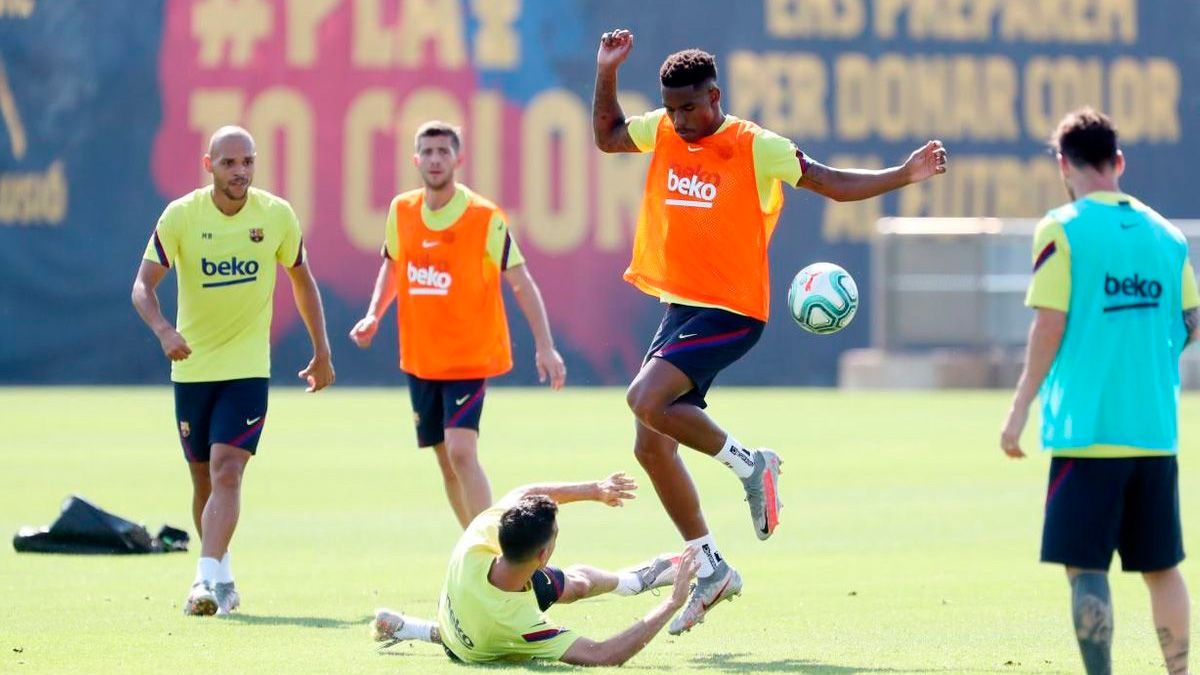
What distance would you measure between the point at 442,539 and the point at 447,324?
2313mm

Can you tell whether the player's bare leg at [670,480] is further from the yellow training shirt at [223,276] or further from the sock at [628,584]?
the yellow training shirt at [223,276]

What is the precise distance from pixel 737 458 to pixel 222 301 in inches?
115

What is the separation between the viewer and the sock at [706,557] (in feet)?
29.0

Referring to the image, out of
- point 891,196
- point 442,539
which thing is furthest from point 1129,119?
point 442,539

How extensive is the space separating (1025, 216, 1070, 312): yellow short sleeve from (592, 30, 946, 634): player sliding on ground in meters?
2.18

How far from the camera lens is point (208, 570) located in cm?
978

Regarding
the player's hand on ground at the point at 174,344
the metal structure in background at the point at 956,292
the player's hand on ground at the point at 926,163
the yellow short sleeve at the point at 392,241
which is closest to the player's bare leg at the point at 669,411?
the player's hand on ground at the point at 926,163

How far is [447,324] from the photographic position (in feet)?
37.7

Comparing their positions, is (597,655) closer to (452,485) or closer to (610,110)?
(610,110)

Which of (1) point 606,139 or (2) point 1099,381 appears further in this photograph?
(1) point 606,139

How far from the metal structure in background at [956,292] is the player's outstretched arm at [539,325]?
25090mm

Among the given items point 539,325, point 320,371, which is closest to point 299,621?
point 320,371

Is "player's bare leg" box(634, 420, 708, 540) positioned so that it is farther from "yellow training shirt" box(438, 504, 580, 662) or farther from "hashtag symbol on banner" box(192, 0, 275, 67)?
"hashtag symbol on banner" box(192, 0, 275, 67)

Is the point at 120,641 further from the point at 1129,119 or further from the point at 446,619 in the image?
the point at 1129,119
